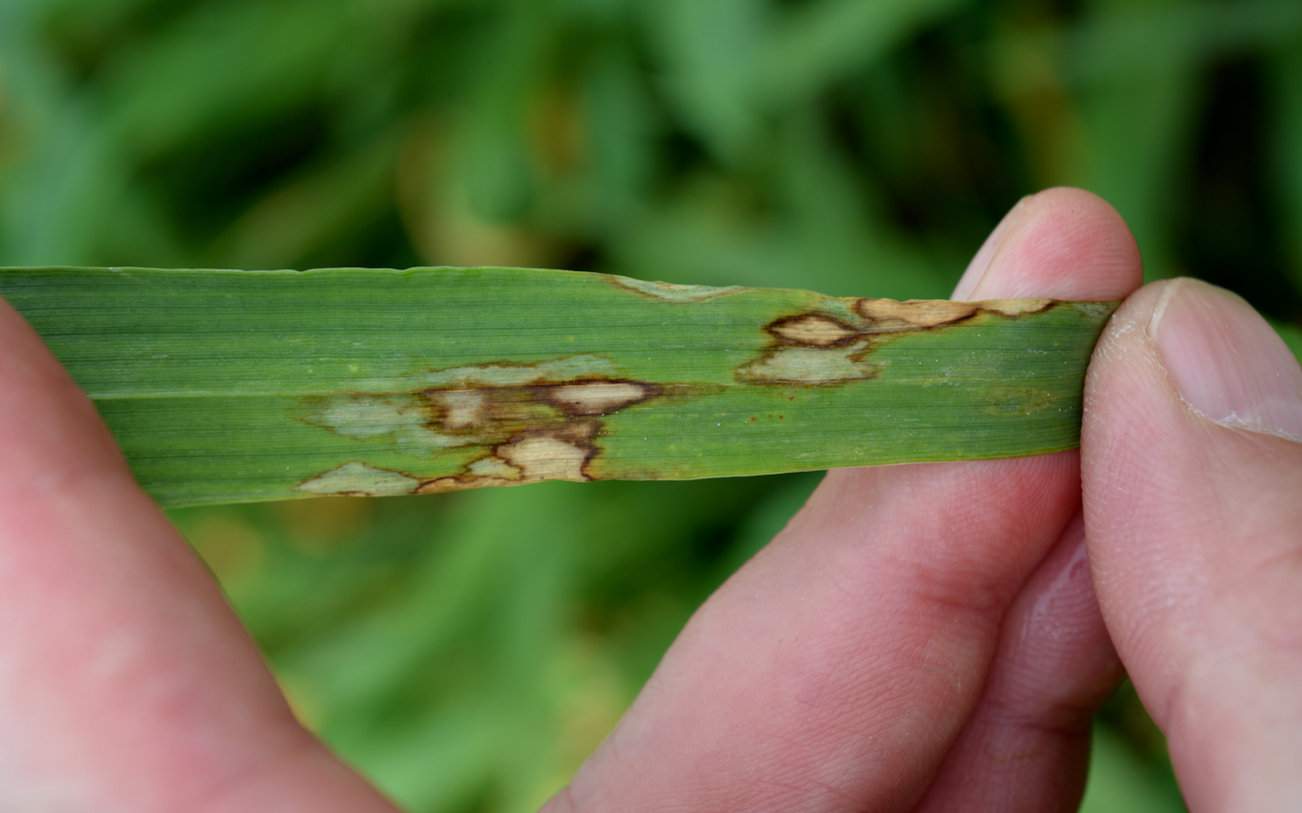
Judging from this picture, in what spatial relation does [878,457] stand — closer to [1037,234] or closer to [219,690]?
[1037,234]

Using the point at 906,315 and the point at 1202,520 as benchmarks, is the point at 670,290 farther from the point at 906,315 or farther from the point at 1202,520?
the point at 1202,520

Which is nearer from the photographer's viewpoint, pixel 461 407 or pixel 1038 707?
pixel 461 407

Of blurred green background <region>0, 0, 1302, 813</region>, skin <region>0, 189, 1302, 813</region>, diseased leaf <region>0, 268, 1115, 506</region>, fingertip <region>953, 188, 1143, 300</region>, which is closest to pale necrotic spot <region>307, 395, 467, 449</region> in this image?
diseased leaf <region>0, 268, 1115, 506</region>

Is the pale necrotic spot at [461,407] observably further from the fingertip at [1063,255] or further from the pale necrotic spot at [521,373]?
the fingertip at [1063,255]

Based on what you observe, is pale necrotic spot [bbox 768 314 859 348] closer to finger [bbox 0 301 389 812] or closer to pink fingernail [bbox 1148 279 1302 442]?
pink fingernail [bbox 1148 279 1302 442]

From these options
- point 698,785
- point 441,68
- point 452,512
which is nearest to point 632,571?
point 452,512

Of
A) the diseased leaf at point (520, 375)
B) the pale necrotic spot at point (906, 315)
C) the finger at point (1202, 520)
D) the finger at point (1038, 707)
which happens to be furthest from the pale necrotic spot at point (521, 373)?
the finger at point (1038, 707)

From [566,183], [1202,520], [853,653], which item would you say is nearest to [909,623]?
[853,653]
